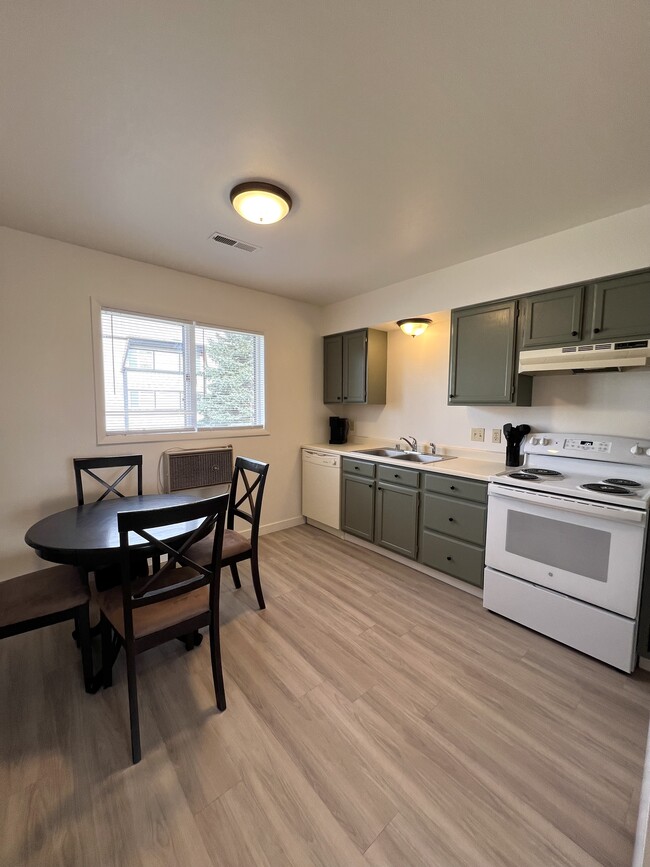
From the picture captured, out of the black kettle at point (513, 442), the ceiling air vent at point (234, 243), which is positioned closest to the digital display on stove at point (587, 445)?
the black kettle at point (513, 442)

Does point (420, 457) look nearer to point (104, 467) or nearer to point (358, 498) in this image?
point (358, 498)

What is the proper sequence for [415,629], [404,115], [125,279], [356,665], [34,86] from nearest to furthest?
[34,86] → [404,115] → [356,665] → [415,629] → [125,279]

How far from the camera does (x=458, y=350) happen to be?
2.88 m

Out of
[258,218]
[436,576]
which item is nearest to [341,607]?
[436,576]

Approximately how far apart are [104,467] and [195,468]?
2.31 ft

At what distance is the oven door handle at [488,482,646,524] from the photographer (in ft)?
5.84

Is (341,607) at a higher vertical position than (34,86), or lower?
lower

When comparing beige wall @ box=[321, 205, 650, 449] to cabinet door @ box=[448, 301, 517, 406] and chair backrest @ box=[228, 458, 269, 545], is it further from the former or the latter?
chair backrest @ box=[228, 458, 269, 545]

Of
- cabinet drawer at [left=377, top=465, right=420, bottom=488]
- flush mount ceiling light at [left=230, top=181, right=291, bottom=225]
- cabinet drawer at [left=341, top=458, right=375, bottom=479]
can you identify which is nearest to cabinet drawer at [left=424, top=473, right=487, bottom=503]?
cabinet drawer at [left=377, top=465, right=420, bottom=488]

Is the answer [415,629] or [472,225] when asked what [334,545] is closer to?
[415,629]

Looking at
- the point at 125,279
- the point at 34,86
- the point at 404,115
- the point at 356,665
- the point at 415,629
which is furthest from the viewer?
the point at 125,279

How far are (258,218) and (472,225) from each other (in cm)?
135

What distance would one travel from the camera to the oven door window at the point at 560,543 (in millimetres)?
1907

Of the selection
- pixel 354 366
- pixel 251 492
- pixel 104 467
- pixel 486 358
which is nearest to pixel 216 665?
pixel 251 492
